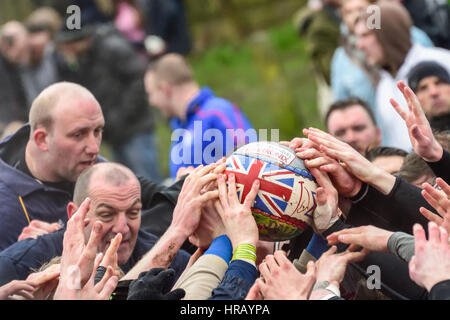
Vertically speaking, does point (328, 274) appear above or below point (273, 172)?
below

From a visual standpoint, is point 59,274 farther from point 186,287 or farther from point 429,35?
point 429,35

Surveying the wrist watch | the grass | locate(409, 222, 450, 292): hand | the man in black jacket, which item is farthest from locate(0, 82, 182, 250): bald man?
the grass

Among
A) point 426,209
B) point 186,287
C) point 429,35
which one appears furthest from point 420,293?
point 429,35

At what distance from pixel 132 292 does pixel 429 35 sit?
19.9 feet

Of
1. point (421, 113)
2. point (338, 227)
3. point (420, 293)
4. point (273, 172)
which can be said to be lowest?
point (420, 293)

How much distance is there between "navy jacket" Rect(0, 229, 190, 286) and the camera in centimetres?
523

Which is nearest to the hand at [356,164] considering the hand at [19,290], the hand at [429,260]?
the hand at [429,260]

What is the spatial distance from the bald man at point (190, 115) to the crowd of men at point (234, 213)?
0.41 ft

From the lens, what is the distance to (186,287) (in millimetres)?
4512

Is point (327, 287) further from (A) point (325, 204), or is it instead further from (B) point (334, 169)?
(B) point (334, 169)

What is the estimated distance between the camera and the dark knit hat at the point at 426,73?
6.77m

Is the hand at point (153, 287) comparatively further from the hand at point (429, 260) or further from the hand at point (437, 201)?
the hand at point (437, 201)

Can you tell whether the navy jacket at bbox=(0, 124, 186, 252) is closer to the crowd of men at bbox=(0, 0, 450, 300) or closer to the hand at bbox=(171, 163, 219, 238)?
the crowd of men at bbox=(0, 0, 450, 300)

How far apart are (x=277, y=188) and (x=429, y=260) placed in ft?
3.44
